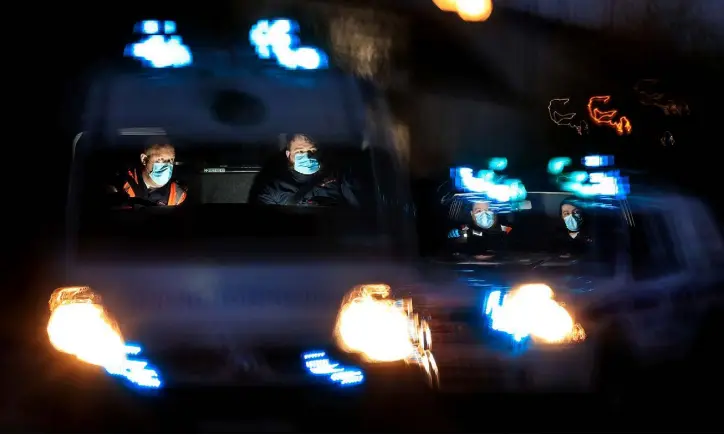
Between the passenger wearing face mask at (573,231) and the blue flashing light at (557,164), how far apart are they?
289 inches

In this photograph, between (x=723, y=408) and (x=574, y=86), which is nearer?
(x=723, y=408)

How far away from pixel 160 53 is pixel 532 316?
2.42 meters

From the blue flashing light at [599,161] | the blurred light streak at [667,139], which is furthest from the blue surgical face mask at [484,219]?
the blurred light streak at [667,139]

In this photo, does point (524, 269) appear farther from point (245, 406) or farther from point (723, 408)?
point (245, 406)

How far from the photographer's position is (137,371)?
389 centimetres

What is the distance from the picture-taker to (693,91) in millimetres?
11906

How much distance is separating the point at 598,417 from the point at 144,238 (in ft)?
7.91

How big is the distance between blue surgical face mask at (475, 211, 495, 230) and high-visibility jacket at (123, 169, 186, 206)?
319 centimetres

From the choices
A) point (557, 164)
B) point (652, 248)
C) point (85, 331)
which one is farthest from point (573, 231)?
point (557, 164)

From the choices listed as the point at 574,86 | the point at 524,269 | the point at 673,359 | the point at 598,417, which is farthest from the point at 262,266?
the point at 574,86

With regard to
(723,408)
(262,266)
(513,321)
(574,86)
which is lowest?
(723,408)

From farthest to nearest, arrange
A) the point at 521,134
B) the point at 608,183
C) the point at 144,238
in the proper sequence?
the point at 521,134 → the point at 608,183 → the point at 144,238

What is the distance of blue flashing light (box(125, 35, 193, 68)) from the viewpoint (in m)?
4.69

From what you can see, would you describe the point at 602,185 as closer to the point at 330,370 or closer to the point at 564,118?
the point at 330,370
